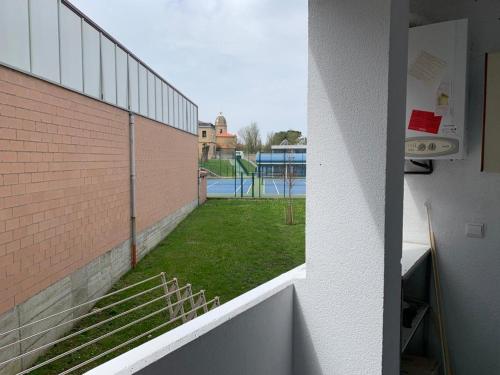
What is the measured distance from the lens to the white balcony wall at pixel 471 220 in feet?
6.97

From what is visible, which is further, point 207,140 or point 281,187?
point 207,140

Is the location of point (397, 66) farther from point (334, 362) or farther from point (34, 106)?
point (34, 106)

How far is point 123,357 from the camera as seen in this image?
0.89 m

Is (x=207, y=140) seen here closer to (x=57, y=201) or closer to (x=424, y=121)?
(x=57, y=201)

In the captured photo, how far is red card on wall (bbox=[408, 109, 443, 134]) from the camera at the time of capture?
2.13 metres

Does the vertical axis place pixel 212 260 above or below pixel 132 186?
below

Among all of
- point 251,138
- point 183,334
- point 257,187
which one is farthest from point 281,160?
point 183,334

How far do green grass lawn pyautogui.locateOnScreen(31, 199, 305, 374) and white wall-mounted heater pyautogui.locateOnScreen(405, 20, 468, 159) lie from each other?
3.99 m

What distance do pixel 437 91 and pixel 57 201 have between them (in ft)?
14.9

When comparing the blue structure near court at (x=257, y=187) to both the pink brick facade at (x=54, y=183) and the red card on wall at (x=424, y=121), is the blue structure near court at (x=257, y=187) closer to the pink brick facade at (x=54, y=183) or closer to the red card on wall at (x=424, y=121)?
the pink brick facade at (x=54, y=183)

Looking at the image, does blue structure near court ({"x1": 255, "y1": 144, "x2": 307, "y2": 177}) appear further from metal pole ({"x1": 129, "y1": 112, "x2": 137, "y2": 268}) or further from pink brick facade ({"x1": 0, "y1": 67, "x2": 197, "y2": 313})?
pink brick facade ({"x1": 0, "y1": 67, "x2": 197, "y2": 313})

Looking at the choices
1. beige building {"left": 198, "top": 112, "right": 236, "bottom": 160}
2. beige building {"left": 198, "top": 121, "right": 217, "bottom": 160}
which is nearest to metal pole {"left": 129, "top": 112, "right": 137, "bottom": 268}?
beige building {"left": 198, "top": 112, "right": 236, "bottom": 160}

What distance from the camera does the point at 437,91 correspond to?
6.93 ft

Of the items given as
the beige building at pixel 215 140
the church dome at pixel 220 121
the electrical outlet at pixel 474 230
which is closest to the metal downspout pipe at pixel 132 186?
the electrical outlet at pixel 474 230
